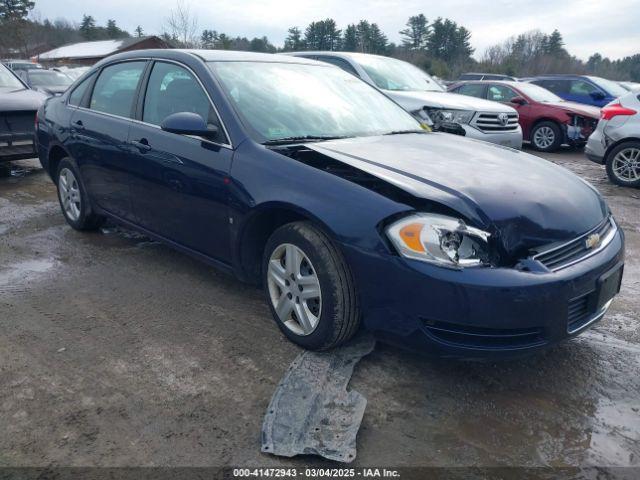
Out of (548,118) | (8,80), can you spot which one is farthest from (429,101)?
(8,80)

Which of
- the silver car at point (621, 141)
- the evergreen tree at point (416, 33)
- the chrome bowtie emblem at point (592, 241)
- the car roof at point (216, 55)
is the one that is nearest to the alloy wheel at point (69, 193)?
the car roof at point (216, 55)

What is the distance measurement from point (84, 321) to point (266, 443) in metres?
1.69

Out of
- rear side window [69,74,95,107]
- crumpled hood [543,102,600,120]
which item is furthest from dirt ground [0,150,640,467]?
crumpled hood [543,102,600,120]

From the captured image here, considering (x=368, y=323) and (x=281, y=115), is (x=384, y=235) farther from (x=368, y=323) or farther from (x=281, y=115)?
(x=281, y=115)

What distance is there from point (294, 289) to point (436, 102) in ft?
18.3

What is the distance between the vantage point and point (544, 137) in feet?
36.2

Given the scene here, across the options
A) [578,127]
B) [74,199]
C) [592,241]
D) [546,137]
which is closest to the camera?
[592,241]

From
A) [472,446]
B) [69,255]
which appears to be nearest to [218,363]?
[472,446]

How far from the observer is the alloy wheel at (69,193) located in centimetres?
494

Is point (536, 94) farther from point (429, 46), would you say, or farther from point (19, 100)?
point (429, 46)

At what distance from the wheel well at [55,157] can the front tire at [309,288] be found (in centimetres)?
303

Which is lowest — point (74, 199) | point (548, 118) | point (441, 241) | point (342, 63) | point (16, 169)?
point (16, 169)

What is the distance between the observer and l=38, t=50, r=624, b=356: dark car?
2.44 meters

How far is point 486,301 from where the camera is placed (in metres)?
2.34
